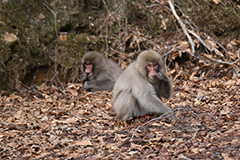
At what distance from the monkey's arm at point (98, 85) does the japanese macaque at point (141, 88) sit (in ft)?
10.1

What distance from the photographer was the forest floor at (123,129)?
3746 mm

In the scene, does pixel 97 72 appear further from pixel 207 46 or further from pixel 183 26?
pixel 207 46

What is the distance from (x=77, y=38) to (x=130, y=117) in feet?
15.9

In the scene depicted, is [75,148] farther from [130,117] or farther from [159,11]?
[159,11]

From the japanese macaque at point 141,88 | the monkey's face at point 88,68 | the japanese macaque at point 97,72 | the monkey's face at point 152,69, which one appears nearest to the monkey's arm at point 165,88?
the japanese macaque at point 141,88

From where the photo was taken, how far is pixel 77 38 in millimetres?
9414

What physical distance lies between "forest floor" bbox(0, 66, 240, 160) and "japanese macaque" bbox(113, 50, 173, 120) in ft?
0.51

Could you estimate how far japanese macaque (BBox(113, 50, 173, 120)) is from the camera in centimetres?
499

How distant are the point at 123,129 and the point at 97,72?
4031 millimetres

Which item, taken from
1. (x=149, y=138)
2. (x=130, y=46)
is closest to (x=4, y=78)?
(x=130, y=46)

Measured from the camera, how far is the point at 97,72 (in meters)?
8.61

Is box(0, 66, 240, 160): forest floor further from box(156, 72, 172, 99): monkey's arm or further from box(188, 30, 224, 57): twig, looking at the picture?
box(188, 30, 224, 57): twig

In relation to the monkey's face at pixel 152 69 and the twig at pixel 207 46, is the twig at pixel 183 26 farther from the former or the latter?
→ the monkey's face at pixel 152 69

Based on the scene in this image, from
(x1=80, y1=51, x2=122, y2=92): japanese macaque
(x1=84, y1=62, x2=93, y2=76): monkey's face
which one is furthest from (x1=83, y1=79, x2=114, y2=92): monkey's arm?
(x1=84, y1=62, x2=93, y2=76): monkey's face
